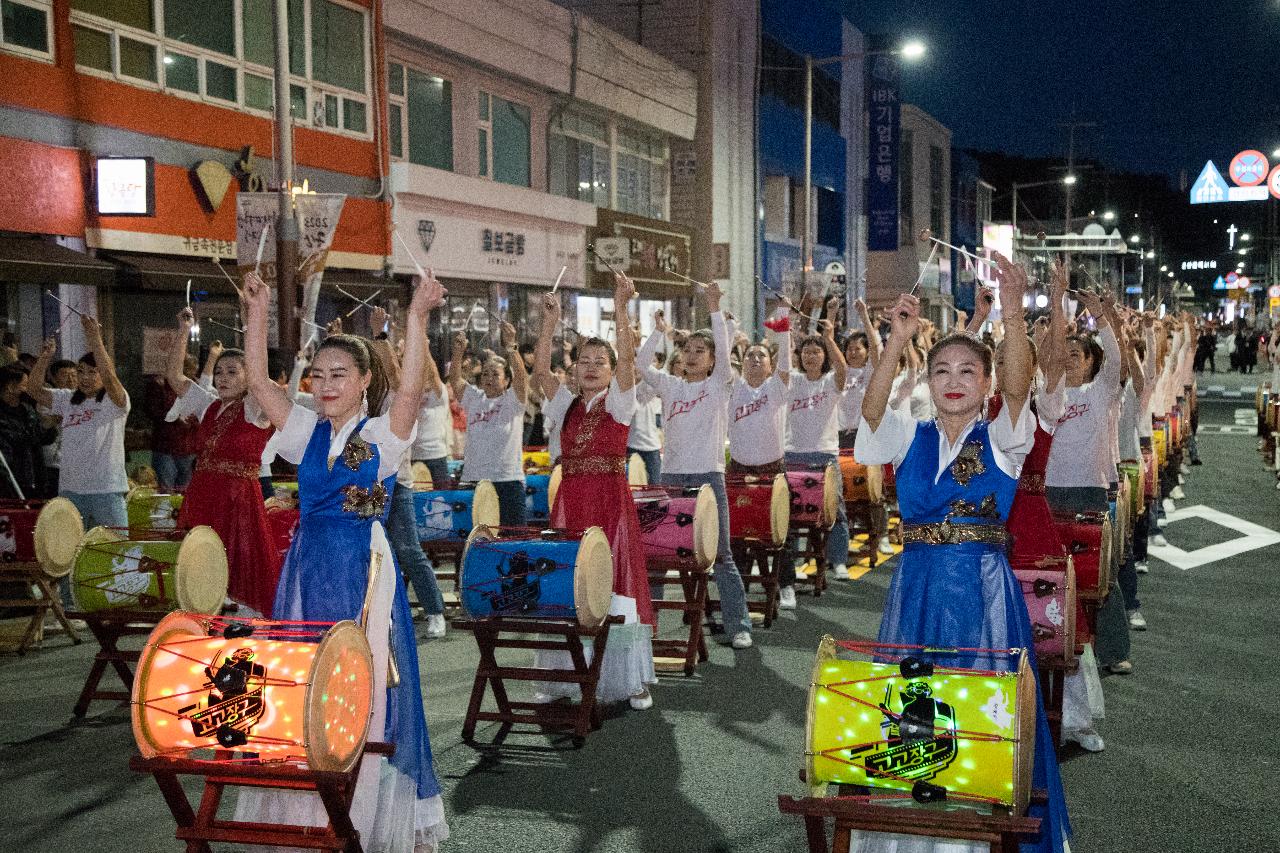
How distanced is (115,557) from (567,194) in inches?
725

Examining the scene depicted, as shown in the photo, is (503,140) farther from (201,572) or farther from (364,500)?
(364,500)

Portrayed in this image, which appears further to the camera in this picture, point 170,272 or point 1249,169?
point 1249,169

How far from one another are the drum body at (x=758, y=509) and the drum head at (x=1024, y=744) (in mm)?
5469

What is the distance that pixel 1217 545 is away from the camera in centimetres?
1277

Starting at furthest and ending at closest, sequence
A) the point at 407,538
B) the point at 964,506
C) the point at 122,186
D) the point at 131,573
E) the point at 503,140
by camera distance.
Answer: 1. the point at 503,140
2. the point at 122,186
3. the point at 407,538
4. the point at 131,573
5. the point at 964,506

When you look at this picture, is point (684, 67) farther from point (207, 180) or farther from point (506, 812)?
point (506, 812)

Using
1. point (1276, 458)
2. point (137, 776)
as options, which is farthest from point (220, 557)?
point (1276, 458)

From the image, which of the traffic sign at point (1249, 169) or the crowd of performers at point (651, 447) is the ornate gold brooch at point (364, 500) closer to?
the crowd of performers at point (651, 447)

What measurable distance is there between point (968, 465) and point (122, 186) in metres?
11.6

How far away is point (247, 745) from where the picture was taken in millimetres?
4082

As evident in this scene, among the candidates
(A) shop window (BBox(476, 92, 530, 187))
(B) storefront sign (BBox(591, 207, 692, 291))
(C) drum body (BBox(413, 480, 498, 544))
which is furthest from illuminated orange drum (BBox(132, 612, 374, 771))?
(B) storefront sign (BBox(591, 207, 692, 291))

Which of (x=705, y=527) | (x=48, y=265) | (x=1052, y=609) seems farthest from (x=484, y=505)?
(x=48, y=265)

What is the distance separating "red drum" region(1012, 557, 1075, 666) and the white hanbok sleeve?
1485 millimetres

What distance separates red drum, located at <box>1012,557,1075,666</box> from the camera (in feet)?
18.3
